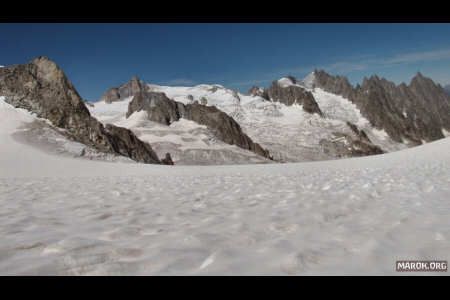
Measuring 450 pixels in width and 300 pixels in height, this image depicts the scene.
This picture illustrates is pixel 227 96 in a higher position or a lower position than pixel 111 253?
higher

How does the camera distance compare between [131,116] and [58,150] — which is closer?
[58,150]

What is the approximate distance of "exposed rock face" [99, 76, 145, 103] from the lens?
165 m

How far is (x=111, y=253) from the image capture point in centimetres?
282

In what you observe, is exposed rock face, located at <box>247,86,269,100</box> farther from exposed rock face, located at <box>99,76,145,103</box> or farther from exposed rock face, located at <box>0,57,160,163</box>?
exposed rock face, located at <box>0,57,160,163</box>

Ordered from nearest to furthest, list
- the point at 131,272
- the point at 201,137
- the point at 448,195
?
the point at 131,272 < the point at 448,195 < the point at 201,137

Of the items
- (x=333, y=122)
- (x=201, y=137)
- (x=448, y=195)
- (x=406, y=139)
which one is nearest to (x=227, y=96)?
(x=333, y=122)

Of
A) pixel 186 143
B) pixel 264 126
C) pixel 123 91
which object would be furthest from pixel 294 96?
pixel 123 91

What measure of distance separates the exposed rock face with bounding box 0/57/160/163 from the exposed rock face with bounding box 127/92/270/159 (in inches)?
2381

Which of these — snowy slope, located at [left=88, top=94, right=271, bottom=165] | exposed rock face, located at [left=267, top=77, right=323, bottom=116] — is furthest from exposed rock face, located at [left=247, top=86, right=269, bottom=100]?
snowy slope, located at [left=88, top=94, right=271, bottom=165]

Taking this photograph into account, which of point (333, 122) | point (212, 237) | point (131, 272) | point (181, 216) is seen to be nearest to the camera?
point (131, 272)

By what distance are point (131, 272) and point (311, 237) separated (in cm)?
208

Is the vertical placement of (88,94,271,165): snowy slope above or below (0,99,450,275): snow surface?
above

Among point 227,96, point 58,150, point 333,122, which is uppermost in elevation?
point 227,96
